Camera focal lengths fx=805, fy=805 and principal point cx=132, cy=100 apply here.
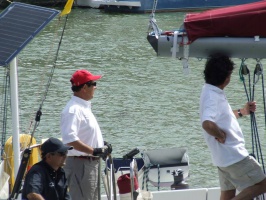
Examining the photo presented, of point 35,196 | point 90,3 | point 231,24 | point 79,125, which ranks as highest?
point 231,24

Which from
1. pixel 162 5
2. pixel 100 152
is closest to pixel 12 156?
pixel 100 152

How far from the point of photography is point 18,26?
6578 mm

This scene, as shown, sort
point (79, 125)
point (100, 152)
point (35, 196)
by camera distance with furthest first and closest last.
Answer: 1. point (79, 125)
2. point (100, 152)
3. point (35, 196)

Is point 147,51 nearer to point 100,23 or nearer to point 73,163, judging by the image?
point 100,23

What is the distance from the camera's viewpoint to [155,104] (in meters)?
15.7

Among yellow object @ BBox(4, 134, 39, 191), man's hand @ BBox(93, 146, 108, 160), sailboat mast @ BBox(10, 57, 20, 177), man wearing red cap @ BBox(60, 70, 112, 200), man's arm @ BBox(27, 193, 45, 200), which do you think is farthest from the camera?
yellow object @ BBox(4, 134, 39, 191)

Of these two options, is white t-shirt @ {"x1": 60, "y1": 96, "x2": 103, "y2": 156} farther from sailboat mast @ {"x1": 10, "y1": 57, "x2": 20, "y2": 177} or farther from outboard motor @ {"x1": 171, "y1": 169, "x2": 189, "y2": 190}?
outboard motor @ {"x1": 171, "y1": 169, "x2": 189, "y2": 190}

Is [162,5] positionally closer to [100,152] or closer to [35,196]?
[100,152]

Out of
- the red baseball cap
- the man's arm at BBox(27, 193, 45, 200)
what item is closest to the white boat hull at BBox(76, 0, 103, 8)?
the red baseball cap

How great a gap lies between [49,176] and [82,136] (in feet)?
2.64

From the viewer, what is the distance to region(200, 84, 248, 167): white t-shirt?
565 centimetres

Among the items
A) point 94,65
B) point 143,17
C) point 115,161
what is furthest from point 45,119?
point 143,17

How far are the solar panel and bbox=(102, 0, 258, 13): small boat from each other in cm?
2518

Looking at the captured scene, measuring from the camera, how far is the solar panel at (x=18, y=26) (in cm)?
631
